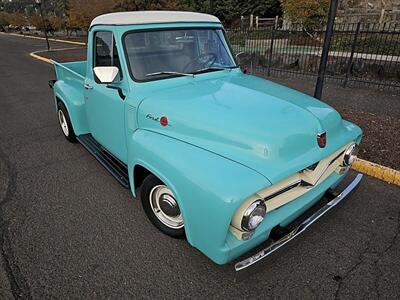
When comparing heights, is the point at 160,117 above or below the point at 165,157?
above

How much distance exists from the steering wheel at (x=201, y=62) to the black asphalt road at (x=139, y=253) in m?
1.64

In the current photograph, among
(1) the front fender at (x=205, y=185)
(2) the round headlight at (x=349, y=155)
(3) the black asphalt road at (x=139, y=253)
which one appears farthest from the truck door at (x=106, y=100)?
(2) the round headlight at (x=349, y=155)

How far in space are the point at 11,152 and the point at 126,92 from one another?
292cm

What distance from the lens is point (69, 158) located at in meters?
4.44

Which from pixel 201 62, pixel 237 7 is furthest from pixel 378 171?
pixel 237 7

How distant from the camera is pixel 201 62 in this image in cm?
328

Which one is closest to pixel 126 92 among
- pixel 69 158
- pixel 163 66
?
pixel 163 66

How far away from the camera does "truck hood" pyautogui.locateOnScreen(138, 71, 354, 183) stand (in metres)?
2.18

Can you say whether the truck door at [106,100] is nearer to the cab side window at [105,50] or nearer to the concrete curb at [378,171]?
the cab side window at [105,50]

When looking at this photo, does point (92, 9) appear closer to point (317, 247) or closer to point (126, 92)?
point (126, 92)

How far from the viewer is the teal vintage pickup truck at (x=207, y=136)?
2.00m

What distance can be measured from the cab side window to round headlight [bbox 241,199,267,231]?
1.95m

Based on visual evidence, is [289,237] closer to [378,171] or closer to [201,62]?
[201,62]

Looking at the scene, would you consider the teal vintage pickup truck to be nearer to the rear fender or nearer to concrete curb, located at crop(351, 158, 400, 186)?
the rear fender
